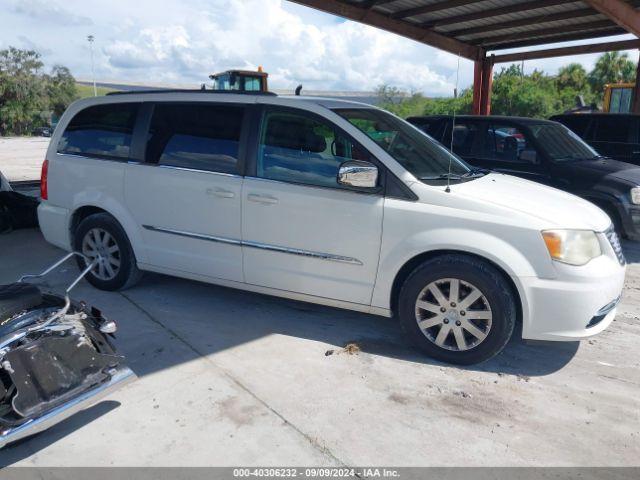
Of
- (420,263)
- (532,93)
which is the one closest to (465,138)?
(420,263)

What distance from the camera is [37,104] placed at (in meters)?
51.9

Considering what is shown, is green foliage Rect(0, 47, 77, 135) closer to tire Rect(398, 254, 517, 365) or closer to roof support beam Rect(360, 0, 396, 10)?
roof support beam Rect(360, 0, 396, 10)

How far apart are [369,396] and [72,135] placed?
12.8 feet

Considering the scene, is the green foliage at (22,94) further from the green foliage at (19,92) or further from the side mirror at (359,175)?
the side mirror at (359,175)

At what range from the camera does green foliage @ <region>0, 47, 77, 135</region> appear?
49688mm

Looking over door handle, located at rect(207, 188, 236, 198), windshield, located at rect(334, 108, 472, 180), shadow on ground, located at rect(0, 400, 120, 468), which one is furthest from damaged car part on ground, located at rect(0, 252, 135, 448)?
windshield, located at rect(334, 108, 472, 180)

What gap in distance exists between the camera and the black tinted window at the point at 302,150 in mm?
4148

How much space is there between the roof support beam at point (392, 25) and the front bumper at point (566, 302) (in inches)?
280

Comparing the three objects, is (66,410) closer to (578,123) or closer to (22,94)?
(578,123)

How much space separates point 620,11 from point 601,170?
3514 millimetres

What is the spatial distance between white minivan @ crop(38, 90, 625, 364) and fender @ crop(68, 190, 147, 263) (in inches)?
0.6

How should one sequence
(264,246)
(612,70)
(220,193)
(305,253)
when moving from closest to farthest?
(305,253) < (264,246) < (220,193) < (612,70)

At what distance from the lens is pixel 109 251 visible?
Answer: 5.18 metres

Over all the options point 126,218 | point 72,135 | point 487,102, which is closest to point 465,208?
point 126,218
